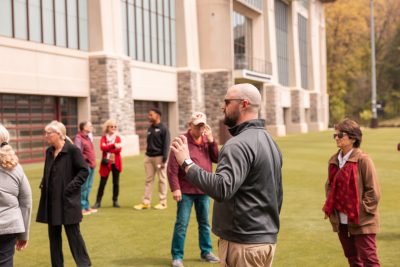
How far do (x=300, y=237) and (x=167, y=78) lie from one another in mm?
25889

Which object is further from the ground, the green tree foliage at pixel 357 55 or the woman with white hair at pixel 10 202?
the green tree foliage at pixel 357 55

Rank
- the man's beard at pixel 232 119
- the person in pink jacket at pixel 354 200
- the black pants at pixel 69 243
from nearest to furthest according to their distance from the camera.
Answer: the man's beard at pixel 232 119, the person in pink jacket at pixel 354 200, the black pants at pixel 69 243

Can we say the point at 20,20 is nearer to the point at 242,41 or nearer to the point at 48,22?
the point at 48,22

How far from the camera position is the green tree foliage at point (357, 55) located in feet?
248

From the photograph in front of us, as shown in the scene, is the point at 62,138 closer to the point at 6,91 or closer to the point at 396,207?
the point at 396,207

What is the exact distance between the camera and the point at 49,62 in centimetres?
2394

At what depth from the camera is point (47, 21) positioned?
Result: 950 inches

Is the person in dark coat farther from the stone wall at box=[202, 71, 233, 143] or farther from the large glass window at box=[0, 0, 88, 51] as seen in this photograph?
the stone wall at box=[202, 71, 233, 143]

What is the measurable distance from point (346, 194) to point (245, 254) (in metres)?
2.10

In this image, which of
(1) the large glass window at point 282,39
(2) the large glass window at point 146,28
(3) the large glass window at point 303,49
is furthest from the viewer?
(3) the large glass window at point 303,49

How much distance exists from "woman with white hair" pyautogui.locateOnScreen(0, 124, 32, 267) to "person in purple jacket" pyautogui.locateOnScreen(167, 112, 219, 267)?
87.5 inches

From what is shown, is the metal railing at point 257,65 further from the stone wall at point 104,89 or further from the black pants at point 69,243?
the black pants at point 69,243

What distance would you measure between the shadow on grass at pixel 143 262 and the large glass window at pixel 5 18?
54.3 ft

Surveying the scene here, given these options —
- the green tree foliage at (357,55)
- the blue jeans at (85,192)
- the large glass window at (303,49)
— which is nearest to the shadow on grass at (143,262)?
the blue jeans at (85,192)
